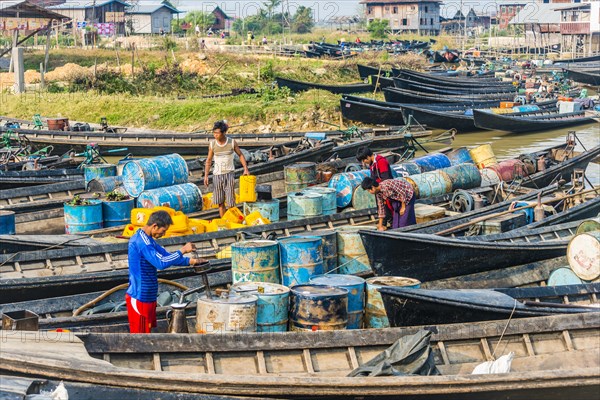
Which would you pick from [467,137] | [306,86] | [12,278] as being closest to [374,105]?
[467,137]

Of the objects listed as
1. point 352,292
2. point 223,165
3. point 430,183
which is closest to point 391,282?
point 352,292

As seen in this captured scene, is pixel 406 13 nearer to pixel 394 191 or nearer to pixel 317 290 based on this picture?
pixel 394 191

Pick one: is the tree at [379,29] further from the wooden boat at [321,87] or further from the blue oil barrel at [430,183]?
the blue oil barrel at [430,183]

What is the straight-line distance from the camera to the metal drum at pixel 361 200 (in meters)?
13.8

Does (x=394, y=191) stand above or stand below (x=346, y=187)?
above

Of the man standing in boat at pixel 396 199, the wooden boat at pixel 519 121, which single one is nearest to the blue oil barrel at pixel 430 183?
the man standing in boat at pixel 396 199

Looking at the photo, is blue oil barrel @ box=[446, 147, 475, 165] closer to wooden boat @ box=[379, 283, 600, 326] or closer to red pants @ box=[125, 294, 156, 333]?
wooden boat @ box=[379, 283, 600, 326]

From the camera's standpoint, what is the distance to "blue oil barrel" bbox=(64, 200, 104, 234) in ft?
41.8

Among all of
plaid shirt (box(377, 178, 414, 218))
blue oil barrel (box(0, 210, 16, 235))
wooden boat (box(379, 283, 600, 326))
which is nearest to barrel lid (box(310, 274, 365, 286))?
wooden boat (box(379, 283, 600, 326))

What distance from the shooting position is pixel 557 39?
7719 cm

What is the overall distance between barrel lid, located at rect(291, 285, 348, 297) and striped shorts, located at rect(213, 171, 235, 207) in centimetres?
456

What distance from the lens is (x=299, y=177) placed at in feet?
50.5

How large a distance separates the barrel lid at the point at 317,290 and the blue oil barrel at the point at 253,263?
37.7 inches

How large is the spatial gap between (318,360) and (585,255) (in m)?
3.89
